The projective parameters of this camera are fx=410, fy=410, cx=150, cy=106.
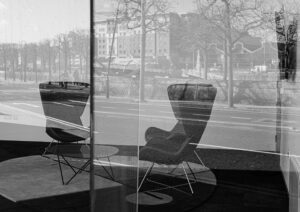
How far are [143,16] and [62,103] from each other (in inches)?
113

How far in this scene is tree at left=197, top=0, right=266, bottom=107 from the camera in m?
2.04

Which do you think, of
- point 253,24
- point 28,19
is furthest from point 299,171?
point 28,19

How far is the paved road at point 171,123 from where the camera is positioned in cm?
181

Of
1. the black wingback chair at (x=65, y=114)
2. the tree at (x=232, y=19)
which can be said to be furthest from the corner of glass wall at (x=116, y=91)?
the black wingback chair at (x=65, y=114)

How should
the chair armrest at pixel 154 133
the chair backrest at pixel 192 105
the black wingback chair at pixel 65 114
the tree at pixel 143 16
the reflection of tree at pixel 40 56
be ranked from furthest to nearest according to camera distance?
the reflection of tree at pixel 40 56
the black wingback chair at pixel 65 114
the chair armrest at pixel 154 133
the chair backrest at pixel 192 105
the tree at pixel 143 16

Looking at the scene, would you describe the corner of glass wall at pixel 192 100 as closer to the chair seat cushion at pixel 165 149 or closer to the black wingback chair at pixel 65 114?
the chair seat cushion at pixel 165 149

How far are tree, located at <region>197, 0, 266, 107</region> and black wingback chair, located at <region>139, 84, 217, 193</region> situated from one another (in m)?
0.22

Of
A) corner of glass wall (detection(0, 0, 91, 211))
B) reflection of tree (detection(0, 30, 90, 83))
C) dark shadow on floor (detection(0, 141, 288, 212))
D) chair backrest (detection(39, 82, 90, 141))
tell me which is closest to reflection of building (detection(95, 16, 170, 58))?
dark shadow on floor (detection(0, 141, 288, 212))

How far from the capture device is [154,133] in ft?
7.54

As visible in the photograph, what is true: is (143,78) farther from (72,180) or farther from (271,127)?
(72,180)

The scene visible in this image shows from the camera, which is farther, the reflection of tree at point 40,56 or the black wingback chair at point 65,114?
the reflection of tree at point 40,56

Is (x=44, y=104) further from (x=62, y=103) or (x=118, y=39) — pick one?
(x=118, y=39)

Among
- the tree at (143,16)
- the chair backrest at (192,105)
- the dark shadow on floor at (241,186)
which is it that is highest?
the tree at (143,16)

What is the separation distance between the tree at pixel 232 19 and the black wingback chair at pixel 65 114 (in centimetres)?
164
